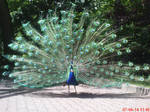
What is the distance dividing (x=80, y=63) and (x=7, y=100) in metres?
2.90

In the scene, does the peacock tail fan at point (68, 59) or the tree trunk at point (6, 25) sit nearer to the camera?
the peacock tail fan at point (68, 59)

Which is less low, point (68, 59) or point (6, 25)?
point (6, 25)

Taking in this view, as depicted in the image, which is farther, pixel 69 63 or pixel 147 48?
pixel 147 48

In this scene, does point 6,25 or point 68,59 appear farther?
point 6,25

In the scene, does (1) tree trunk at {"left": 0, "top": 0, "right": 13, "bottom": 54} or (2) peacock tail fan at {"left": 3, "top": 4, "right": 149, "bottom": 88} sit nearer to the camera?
(2) peacock tail fan at {"left": 3, "top": 4, "right": 149, "bottom": 88}

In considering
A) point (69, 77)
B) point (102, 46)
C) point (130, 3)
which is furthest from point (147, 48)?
point (69, 77)

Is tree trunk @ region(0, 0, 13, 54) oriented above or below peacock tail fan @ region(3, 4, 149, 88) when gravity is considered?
above

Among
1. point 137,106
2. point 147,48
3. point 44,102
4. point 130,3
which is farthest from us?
point 130,3

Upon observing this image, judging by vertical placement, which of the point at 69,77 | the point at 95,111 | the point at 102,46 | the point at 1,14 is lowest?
the point at 95,111

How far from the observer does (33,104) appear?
24.9 feet

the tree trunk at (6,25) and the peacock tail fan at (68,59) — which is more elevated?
the tree trunk at (6,25)

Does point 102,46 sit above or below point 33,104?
above

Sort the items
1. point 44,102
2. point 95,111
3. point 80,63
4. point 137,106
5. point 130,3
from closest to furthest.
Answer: point 95,111 → point 137,106 → point 44,102 → point 80,63 → point 130,3

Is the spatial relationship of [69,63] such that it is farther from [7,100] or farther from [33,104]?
[7,100]
